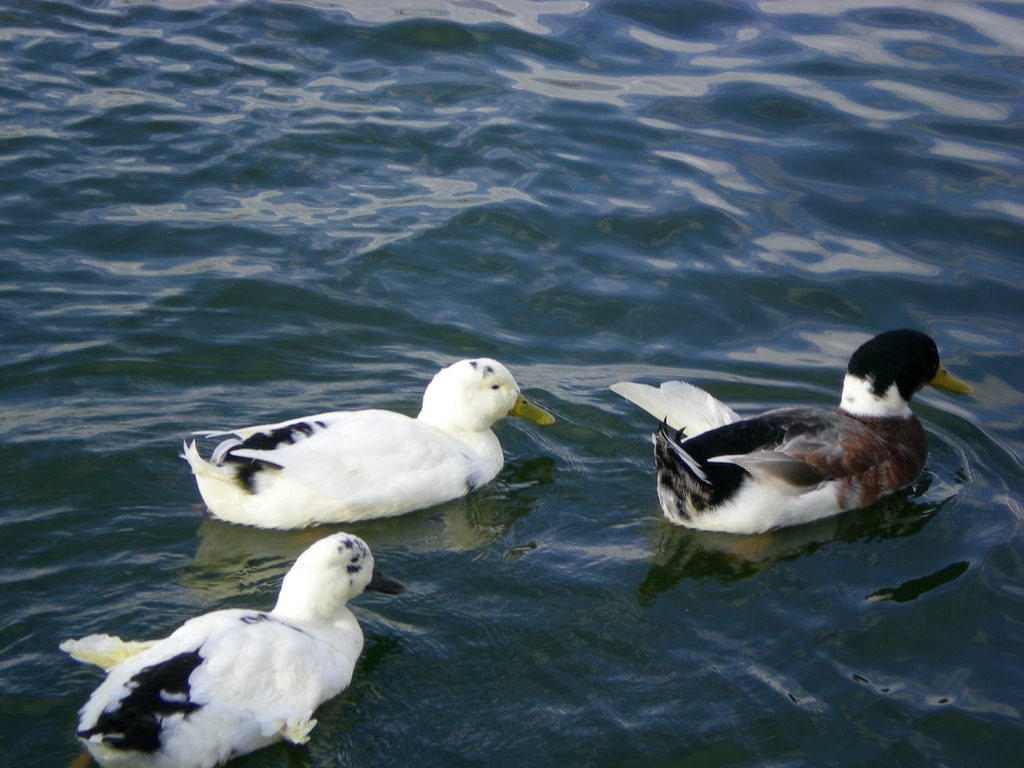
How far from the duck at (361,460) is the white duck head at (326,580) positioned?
1039 mm

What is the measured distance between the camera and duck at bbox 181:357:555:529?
7238 mm

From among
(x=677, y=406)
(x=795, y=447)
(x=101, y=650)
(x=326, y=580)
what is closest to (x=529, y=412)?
(x=677, y=406)

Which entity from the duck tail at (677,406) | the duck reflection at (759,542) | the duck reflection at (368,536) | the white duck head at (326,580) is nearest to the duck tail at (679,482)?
the duck reflection at (759,542)

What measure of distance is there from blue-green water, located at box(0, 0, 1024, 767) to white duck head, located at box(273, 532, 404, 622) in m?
0.38

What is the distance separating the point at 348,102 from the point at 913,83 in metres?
6.16

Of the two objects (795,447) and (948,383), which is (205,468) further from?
(948,383)

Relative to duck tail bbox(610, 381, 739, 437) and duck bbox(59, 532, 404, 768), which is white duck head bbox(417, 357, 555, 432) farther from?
duck bbox(59, 532, 404, 768)

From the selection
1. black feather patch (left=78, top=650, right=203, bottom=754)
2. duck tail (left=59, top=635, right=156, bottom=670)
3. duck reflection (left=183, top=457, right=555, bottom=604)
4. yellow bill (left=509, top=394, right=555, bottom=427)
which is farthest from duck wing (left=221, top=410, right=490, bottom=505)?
black feather patch (left=78, top=650, right=203, bottom=754)

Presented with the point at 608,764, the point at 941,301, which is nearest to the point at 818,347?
the point at 941,301

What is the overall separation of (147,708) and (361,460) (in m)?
2.56

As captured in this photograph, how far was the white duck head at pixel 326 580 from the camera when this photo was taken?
20.1 ft

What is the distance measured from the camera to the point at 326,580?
6.16m

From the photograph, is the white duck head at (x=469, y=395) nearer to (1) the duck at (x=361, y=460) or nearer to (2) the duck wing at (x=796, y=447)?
(1) the duck at (x=361, y=460)

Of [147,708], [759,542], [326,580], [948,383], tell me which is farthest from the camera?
[948,383]
